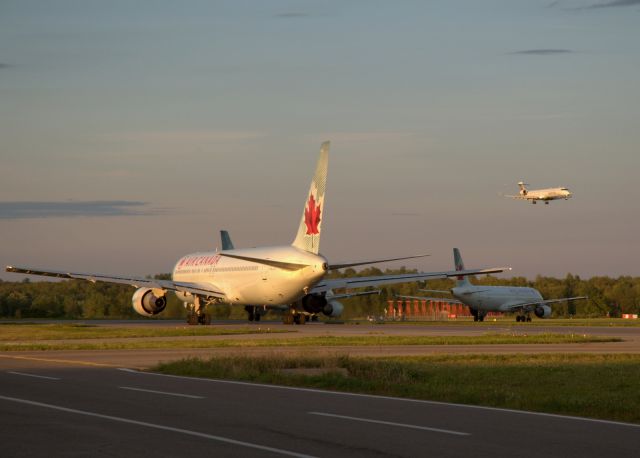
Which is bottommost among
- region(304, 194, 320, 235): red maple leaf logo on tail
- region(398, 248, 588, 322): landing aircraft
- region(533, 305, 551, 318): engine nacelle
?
region(533, 305, 551, 318): engine nacelle

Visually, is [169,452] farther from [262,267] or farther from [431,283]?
[431,283]

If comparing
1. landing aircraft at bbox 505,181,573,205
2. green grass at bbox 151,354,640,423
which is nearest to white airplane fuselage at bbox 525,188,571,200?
landing aircraft at bbox 505,181,573,205

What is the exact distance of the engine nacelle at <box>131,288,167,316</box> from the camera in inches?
2520

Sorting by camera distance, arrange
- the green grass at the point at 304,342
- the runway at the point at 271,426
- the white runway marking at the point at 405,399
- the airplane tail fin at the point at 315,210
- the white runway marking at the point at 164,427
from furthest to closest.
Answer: the airplane tail fin at the point at 315,210 → the green grass at the point at 304,342 → the white runway marking at the point at 405,399 → the runway at the point at 271,426 → the white runway marking at the point at 164,427

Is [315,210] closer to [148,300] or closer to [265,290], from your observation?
[265,290]

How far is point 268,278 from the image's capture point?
62.7 meters

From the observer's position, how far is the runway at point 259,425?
41.3 feet

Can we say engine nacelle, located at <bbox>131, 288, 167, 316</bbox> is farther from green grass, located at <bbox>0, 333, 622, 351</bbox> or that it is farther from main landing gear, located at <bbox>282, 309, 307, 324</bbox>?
green grass, located at <bbox>0, 333, 622, 351</bbox>

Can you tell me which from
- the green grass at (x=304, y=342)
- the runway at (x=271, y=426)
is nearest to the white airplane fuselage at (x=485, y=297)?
the green grass at (x=304, y=342)

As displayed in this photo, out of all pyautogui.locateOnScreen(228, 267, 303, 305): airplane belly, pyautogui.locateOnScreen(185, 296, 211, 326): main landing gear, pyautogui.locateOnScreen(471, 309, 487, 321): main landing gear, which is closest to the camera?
pyautogui.locateOnScreen(228, 267, 303, 305): airplane belly

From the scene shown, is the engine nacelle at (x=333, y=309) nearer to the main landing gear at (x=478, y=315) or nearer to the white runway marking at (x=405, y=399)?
the main landing gear at (x=478, y=315)

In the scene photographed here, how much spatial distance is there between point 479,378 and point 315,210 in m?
34.9

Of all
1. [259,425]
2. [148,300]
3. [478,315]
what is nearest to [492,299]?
[478,315]

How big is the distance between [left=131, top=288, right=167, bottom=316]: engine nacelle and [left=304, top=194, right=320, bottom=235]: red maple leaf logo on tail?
37.0 ft
